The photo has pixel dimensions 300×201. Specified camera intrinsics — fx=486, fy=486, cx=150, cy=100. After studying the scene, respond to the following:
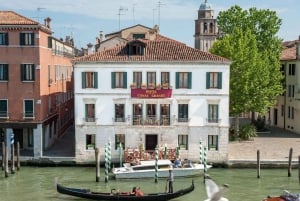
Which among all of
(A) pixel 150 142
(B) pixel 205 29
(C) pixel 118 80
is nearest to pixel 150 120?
(A) pixel 150 142

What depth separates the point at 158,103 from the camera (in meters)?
31.8

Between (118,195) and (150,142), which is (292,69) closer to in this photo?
(150,142)

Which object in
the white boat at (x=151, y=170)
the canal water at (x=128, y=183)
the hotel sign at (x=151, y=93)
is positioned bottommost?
the canal water at (x=128, y=183)

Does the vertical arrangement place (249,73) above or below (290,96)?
above

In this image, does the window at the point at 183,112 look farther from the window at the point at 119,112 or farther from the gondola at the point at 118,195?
the gondola at the point at 118,195

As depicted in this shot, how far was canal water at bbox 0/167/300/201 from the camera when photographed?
25.5 metres

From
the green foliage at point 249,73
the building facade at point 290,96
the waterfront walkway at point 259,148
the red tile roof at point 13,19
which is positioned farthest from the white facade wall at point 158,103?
the building facade at point 290,96

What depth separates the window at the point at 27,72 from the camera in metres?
32.7

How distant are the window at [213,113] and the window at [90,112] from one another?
7.64 metres

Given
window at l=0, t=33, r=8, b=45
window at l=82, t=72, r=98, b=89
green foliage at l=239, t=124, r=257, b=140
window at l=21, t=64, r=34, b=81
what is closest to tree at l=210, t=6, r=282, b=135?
green foliage at l=239, t=124, r=257, b=140

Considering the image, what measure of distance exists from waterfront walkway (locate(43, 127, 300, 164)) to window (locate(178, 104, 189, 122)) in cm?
400

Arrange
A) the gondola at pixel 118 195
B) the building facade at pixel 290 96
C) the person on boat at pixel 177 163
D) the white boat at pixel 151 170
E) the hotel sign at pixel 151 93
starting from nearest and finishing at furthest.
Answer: the gondola at pixel 118 195 < the white boat at pixel 151 170 < the person on boat at pixel 177 163 < the hotel sign at pixel 151 93 < the building facade at pixel 290 96

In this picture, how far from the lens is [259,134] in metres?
42.5

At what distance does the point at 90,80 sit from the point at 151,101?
421cm
